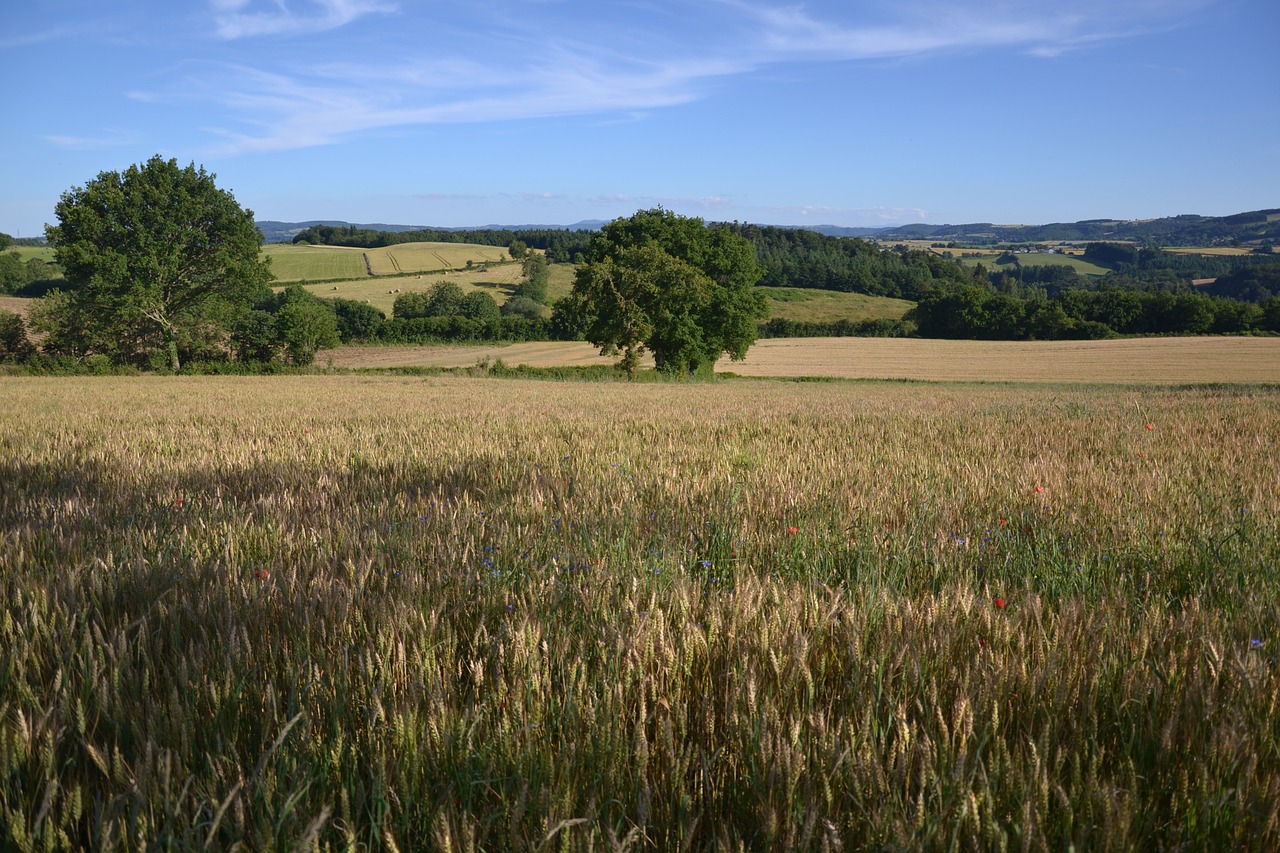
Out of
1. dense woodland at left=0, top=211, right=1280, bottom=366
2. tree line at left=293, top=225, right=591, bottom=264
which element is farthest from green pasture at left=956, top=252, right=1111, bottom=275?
tree line at left=293, top=225, right=591, bottom=264

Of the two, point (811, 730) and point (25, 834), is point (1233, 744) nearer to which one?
point (811, 730)

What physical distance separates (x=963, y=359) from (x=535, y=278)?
60406mm

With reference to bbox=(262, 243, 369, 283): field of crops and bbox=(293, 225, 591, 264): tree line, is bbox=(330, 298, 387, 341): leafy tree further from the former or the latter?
bbox=(293, 225, 591, 264): tree line

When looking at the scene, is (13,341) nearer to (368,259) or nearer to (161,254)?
(161,254)

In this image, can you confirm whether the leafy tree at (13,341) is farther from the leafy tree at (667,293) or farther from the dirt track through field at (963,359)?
the leafy tree at (667,293)

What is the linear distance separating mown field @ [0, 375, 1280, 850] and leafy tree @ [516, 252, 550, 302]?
326 ft

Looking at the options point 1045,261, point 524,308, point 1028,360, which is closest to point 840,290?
point 524,308

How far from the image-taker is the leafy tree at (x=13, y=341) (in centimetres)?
4888

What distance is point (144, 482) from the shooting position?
16.5ft

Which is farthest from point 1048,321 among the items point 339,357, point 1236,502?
point 1236,502

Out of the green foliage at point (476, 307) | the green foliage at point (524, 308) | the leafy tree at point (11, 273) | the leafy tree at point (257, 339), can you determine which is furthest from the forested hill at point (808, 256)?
the leafy tree at point (257, 339)

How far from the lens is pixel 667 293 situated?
47.5 m

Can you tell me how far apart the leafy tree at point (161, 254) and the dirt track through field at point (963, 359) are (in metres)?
10.6

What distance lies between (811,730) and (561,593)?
1.11 meters
